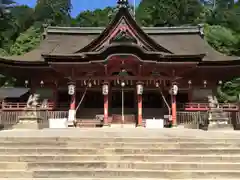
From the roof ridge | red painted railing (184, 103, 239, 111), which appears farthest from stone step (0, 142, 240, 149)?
the roof ridge

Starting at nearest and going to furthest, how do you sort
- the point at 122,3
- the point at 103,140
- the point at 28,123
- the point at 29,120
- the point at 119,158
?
the point at 119,158
the point at 103,140
the point at 28,123
the point at 29,120
the point at 122,3

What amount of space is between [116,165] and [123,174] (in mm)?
420

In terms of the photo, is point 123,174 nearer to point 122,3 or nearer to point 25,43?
point 122,3

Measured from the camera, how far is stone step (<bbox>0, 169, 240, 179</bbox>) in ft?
24.7

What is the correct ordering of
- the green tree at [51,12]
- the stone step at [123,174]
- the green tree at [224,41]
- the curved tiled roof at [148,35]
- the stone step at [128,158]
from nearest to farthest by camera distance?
the stone step at [123,174]
the stone step at [128,158]
the curved tiled roof at [148,35]
the green tree at [224,41]
the green tree at [51,12]

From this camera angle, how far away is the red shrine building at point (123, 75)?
60.1 ft

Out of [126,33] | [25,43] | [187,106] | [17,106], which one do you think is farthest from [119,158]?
[25,43]

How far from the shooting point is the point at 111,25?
1986 centimetres

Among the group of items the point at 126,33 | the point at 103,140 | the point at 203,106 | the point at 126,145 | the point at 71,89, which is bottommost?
the point at 126,145

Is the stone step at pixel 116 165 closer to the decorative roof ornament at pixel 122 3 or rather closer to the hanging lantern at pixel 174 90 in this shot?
the hanging lantern at pixel 174 90

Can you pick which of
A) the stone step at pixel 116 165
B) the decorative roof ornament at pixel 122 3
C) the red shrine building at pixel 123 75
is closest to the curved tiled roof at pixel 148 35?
the red shrine building at pixel 123 75

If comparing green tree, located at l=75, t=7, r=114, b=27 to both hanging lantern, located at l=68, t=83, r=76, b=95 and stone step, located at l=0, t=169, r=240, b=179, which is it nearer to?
hanging lantern, located at l=68, t=83, r=76, b=95

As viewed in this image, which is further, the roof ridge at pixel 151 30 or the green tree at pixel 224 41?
the green tree at pixel 224 41

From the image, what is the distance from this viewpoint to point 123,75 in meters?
18.7
